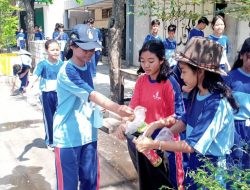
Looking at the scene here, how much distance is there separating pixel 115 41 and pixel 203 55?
5.16 m

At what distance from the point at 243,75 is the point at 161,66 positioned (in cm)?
66

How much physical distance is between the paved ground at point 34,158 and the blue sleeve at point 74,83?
5.69 ft

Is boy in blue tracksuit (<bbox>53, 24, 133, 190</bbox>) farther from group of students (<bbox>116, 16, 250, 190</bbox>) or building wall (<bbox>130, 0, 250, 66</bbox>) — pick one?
building wall (<bbox>130, 0, 250, 66</bbox>)

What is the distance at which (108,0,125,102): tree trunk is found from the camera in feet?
23.4

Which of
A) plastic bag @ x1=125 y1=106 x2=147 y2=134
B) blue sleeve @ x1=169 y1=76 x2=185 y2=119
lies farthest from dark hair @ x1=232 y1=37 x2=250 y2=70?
plastic bag @ x1=125 y1=106 x2=147 y2=134

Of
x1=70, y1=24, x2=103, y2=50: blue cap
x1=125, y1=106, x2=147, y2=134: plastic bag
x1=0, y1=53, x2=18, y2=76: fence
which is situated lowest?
x1=0, y1=53, x2=18, y2=76: fence

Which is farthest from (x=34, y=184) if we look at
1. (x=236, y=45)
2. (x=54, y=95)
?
(x=236, y=45)

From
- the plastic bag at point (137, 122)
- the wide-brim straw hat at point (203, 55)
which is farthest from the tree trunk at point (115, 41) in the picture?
the wide-brim straw hat at point (203, 55)

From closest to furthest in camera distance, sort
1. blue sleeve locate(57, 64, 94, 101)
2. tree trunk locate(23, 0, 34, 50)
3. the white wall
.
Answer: blue sleeve locate(57, 64, 94, 101) → tree trunk locate(23, 0, 34, 50) → the white wall

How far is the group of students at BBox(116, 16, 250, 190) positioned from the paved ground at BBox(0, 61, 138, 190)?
144cm

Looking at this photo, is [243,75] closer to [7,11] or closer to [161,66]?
[161,66]

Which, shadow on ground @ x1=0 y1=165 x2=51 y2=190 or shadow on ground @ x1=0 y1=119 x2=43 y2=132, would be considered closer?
shadow on ground @ x1=0 y1=165 x2=51 y2=190

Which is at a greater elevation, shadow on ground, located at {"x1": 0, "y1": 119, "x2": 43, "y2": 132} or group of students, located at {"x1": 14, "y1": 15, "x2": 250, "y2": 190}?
group of students, located at {"x1": 14, "y1": 15, "x2": 250, "y2": 190}

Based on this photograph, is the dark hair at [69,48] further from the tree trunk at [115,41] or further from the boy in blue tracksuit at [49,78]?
the tree trunk at [115,41]
